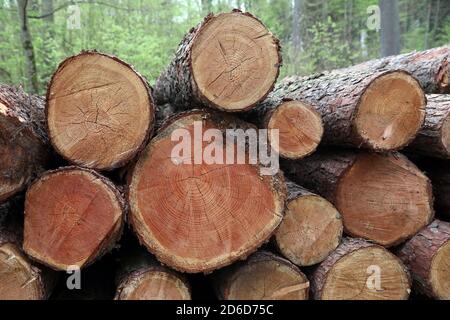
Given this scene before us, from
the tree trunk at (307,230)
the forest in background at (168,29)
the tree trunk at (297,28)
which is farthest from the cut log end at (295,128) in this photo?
the tree trunk at (297,28)

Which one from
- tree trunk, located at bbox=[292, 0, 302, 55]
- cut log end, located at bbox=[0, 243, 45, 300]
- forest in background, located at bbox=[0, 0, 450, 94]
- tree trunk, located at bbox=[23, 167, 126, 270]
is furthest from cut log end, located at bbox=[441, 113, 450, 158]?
tree trunk, located at bbox=[292, 0, 302, 55]

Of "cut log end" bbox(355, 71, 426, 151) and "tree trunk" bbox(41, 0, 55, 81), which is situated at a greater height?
"tree trunk" bbox(41, 0, 55, 81)

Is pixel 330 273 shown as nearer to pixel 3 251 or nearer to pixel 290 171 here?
pixel 290 171

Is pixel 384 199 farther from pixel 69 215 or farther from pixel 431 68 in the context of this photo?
pixel 69 215

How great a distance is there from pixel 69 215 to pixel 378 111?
69.9 inches

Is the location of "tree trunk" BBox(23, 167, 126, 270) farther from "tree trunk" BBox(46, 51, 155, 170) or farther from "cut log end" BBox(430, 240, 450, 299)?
"cut log end" BBox(430, 240, 450, 299)

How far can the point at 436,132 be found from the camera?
265cm

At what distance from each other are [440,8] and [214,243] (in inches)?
461

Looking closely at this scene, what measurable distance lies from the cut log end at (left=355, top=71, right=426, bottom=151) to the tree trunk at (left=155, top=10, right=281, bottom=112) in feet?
1.98

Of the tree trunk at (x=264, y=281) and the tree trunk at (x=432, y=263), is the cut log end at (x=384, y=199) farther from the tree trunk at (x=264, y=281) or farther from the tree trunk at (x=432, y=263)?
the tree trunk at (x=264, y=281)

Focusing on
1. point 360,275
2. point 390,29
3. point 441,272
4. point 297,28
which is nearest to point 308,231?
point 360,275

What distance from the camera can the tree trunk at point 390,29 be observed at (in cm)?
889

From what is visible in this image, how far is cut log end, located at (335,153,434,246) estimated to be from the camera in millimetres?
2641
